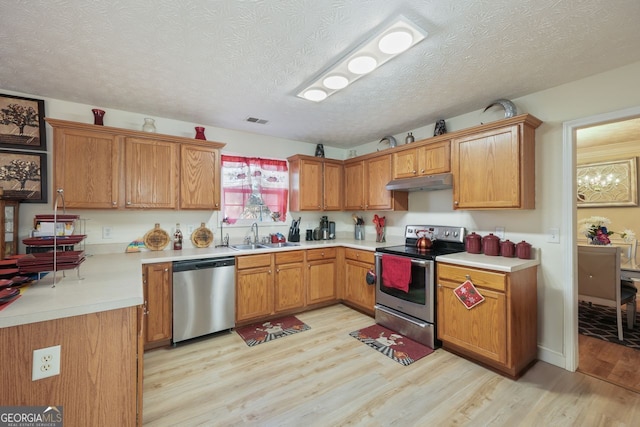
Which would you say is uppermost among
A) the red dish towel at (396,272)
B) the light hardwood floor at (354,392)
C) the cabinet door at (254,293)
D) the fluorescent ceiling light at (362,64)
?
the fluorescent ceiling light at (362,64)

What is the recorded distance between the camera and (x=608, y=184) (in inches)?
176

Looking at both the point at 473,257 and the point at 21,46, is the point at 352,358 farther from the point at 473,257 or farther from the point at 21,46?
the point at 21,46

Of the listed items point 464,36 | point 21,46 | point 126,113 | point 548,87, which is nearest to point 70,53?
point 21,46

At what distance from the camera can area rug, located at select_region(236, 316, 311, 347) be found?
2854 mm

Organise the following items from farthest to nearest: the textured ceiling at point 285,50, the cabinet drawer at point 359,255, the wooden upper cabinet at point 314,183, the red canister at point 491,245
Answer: the wooden upper cabinet at point 314,183 → the cabinet drawer at point 359,255 → the red canister at point 491,245 → the textured ceiling at point 285,50

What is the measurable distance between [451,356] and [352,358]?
94 centimetres

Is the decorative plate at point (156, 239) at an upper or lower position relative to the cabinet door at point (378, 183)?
lower

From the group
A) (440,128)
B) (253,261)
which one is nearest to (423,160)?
(440,128)

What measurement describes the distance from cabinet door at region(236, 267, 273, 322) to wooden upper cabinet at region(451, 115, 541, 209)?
2.33 m

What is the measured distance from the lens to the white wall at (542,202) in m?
2.20

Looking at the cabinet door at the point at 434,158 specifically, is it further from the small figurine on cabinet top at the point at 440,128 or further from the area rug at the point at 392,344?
the area rug at the point at 392,344

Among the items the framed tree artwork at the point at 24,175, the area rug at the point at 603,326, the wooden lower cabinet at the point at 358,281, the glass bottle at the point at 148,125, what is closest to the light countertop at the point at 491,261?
the wooden lower cabinet at the point at 358,281

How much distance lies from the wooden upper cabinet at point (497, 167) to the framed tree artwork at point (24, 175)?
411cm

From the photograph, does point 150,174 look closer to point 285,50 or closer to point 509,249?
point 285,50
